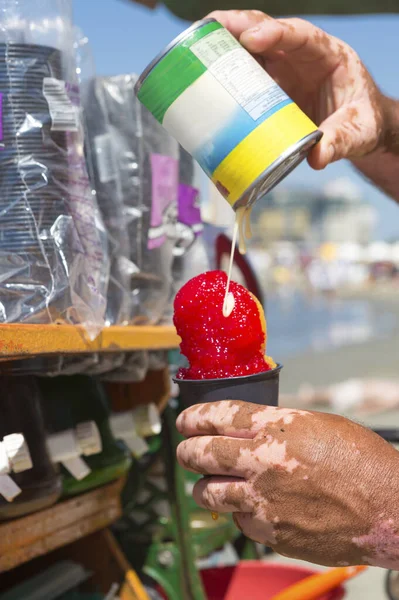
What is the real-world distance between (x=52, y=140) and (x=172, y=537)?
4.50ft

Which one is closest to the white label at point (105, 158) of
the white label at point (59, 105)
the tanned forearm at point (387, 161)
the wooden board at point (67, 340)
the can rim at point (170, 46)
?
the white label at point (59, 105)

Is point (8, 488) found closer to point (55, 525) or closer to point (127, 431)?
point (55, 525)

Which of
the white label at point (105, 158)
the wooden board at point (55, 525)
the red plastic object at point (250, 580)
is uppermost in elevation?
the white label at point (105, 158)

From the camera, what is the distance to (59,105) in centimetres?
145

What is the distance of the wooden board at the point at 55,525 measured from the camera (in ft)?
4.82

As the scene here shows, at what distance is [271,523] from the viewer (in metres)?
1.08

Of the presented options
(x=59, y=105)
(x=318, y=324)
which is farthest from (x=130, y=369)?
(x=318, y=324)

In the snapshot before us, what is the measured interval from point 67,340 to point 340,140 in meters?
0.76

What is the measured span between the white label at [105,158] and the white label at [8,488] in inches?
29.5

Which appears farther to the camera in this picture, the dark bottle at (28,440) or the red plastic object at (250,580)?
the red plastic object at (250,580)

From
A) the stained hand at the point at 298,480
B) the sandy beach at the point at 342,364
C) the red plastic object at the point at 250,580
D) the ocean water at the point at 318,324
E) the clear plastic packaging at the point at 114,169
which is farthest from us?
the ocean water at the point at 318,324

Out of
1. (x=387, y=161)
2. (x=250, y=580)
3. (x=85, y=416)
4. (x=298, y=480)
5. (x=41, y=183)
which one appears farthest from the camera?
(x=250, y=580)

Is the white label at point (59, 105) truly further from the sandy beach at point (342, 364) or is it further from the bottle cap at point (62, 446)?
the sandy beach at point (342, 364)

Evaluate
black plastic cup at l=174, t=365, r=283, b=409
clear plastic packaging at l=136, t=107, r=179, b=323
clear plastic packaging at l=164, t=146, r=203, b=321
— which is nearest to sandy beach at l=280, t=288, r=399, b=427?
clear plastic packaging at l=164, t=146, r=203, b=321
